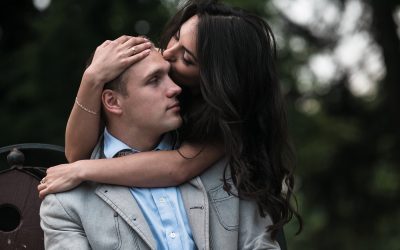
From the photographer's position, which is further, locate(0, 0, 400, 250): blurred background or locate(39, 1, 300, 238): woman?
locate(0, 0, 400, 250): blurred background

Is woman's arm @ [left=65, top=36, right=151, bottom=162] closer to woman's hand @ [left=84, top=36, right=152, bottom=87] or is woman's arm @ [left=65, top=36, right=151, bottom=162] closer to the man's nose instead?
woman's hand @ [left=84, top=36, right=152, bottom=87]

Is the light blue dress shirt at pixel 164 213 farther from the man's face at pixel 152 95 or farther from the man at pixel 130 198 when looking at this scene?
the man's face at pixel 152 95

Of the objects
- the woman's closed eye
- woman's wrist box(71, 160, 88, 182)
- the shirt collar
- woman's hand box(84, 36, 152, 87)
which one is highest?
woman's hand box(84, 36, 152, 87)

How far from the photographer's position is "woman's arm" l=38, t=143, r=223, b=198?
3082mm

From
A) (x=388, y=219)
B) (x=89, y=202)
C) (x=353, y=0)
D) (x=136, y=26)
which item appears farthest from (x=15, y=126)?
(x=388, y=219)

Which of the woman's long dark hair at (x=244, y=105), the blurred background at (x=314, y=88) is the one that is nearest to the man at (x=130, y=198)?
the woman's long dark hair at (x=244, y=105)

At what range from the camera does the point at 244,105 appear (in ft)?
10.6

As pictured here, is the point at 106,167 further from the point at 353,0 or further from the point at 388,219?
the point at 388,219

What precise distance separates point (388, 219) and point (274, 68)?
8.54 metres

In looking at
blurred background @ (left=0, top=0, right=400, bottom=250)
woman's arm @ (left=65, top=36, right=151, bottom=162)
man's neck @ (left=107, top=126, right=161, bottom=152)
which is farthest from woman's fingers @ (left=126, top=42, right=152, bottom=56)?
blurred background @ (left=0, top=0, right=400, bottom=250)

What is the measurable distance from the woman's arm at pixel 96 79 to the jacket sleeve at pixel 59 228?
0.27 meters

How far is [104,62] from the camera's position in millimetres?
3119

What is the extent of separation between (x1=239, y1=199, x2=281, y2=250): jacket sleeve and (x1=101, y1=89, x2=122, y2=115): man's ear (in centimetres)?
59

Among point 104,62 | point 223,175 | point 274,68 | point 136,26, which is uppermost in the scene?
point 104,62
